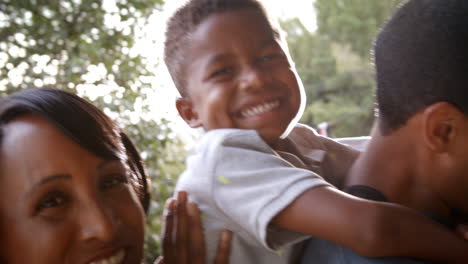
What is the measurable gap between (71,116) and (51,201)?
0.89ft

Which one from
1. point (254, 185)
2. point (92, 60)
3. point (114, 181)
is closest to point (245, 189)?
point (254, 185)

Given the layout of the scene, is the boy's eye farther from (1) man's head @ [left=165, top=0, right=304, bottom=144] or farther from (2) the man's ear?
(2) the man's ear

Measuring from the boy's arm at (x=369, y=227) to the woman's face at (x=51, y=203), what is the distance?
0.49m

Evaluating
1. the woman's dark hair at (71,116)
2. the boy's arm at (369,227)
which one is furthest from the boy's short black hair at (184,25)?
the boy's arm at (369,227)

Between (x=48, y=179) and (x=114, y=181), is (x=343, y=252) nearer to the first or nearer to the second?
(x=114, y=181)

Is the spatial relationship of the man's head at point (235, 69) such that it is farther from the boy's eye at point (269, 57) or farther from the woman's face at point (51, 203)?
the woman's face at point (51, 203)

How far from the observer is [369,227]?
4.33ft

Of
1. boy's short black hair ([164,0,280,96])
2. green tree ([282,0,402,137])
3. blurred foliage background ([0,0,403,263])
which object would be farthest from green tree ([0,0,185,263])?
green tree ([282,0,402,137])

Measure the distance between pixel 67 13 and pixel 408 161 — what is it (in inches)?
132

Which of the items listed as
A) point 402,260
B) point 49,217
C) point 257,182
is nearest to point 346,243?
point 402,260

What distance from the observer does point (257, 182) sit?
4.69 ft

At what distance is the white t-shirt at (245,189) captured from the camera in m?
1.38

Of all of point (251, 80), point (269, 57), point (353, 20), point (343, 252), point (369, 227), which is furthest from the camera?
point (353, 20)

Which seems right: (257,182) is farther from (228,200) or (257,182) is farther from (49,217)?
(49,217)
